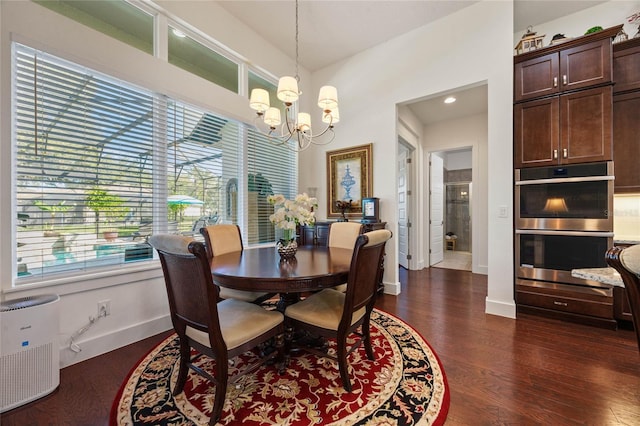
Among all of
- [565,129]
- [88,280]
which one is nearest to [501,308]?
[565,129]

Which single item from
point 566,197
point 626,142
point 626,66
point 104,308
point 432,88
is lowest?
point 104,308

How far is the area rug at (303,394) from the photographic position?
1353mm

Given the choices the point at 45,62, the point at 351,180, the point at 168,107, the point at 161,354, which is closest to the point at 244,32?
the point at 168,107

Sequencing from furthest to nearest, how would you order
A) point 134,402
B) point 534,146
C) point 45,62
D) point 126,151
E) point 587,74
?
1. point 534,146
2. point 587,74
3. point 126,151
4. point 45,62
5. point 134,402

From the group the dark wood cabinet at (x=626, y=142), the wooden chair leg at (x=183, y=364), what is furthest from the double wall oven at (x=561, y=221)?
the wooden chair leg at (x=183, y=364)

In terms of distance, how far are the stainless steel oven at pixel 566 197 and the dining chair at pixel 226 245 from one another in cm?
285

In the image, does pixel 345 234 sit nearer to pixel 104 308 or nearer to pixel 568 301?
pixel 104 308

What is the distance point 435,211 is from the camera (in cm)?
546

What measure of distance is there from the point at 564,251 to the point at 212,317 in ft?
11.0

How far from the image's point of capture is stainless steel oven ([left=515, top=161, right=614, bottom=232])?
238cm

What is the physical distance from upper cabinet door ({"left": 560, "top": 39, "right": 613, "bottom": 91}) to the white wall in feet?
1.58

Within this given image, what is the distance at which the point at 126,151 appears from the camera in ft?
7.27

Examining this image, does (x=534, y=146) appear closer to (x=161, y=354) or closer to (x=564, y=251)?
(x=564, y=251)

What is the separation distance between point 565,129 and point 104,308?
15.2 feet
